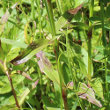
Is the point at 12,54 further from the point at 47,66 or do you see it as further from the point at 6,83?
the point at 47,66

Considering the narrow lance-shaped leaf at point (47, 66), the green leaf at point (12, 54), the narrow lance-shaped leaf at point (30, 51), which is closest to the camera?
the narrow lance-shaped leaf at point (30, 51)

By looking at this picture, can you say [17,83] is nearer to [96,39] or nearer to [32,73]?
[32,73]

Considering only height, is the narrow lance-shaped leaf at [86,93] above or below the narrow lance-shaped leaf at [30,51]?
below

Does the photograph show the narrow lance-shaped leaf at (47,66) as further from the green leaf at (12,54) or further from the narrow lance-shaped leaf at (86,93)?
the green leaf at (12,54)

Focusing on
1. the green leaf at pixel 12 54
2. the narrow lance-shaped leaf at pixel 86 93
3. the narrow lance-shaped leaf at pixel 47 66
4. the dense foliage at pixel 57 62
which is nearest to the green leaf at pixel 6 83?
the dense foliage at pixel 57 62

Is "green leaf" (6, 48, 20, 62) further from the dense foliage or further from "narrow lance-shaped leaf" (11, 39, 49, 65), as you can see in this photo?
"narrow lance-shaped leaf" (11, 39, 49, 65)

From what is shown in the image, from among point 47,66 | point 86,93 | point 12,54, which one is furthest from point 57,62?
→ point 12,54

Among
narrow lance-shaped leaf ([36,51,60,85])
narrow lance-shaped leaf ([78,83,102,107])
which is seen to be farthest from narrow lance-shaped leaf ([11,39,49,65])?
narrow lance-shaped leaf ([78,83,102,107])

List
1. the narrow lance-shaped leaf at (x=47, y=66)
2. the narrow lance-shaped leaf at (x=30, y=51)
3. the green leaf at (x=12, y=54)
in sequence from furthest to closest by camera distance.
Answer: the green leaf at (x=12, y=54) → the narrow lance-shaped leaf at (x=47, y=66) → the narrow lance-shaped leaf at (x=30, y=51)

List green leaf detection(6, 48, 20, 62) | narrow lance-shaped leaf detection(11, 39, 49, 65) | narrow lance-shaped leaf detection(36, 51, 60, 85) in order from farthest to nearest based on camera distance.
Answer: green leaf detection(6, 48, 20, 62)
narrow lance-shaped leaf detection(36, 51, 60, 85)
narrow lance-shaped leaf detection(11, 39, 49, 65)
